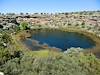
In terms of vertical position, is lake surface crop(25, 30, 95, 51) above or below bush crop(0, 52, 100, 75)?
below

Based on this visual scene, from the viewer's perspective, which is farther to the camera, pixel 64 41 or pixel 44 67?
pixel 64 41

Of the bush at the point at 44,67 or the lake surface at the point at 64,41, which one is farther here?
the lake surface at the point at 64,41

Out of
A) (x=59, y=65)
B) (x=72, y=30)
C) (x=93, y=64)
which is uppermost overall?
(x=59, y=65)

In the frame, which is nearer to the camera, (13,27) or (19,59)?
(19,59)

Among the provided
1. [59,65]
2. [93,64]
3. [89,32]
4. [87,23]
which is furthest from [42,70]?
[87,23]

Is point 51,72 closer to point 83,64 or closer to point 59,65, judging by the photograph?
point 59,65

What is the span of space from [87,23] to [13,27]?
32.8 metres

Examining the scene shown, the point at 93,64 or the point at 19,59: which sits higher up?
the point at 19,59

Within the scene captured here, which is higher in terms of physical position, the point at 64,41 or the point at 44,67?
the point at 44,67

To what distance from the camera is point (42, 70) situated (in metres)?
21.9

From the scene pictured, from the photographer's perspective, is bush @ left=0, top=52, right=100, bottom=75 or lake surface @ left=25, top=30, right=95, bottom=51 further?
lake surface @ left=25, top=30, right=95, bottom=51

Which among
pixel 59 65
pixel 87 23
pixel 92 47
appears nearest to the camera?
pixel 59 65

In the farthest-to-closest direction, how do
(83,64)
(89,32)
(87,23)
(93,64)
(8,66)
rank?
1. (87,23)
2. (89,32)
3. (93,64)
4. (83,64)
5. (8,66)

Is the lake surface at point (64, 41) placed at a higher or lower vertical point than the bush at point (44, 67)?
lower
